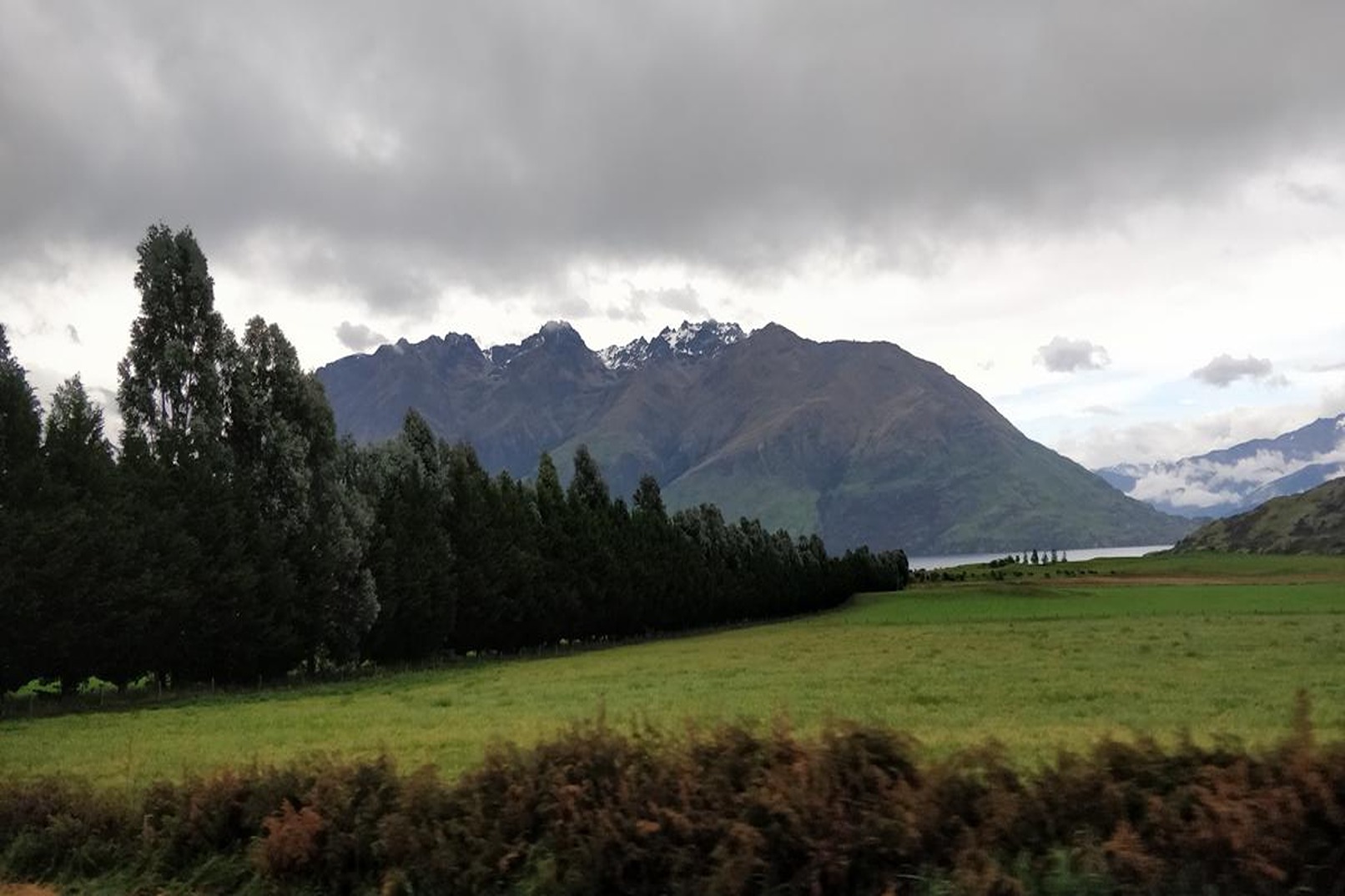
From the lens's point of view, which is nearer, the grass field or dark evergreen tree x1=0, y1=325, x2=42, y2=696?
the grass field

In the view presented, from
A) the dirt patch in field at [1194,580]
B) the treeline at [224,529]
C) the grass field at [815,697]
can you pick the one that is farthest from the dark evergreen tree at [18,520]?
the dirt patch in field at [1194,580]

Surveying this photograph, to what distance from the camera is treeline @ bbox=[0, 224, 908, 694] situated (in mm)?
34844

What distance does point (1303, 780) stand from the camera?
314 inches

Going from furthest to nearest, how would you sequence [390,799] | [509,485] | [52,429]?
[509,485] < [52,429] < [390,799]

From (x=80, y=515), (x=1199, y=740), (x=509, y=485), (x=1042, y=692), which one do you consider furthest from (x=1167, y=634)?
(x=80, y=515)

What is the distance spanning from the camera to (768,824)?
916 centimetres

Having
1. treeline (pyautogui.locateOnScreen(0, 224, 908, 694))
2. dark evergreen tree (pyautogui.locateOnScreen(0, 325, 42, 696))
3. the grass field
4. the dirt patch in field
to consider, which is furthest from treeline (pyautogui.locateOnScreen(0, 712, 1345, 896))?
the dirt patch in field

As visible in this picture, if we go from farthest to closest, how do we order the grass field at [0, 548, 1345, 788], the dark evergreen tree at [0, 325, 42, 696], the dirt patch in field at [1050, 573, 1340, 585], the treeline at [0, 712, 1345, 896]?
1. the dirt patch in field at [1050, 573, 1340, 585]
2. the dark evergreen tree at [0, 325, 42, 696]
3. the grass field at [0, 548, 1345, 788]
4. the treeline at [0, 712, 1345, 896]

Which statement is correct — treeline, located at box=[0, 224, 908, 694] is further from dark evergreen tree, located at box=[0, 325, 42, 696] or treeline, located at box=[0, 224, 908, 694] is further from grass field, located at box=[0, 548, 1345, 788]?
grass field, located at box=[0, 548, 1345, 788]

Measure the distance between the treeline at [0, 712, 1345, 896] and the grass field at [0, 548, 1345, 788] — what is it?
138 centimetres

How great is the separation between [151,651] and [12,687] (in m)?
4.76

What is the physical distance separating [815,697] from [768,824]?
681 inches

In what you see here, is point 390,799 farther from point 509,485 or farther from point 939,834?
point 509,485

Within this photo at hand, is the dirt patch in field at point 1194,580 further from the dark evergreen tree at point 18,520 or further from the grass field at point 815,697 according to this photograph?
the dark evergreen tree at point 18,520
